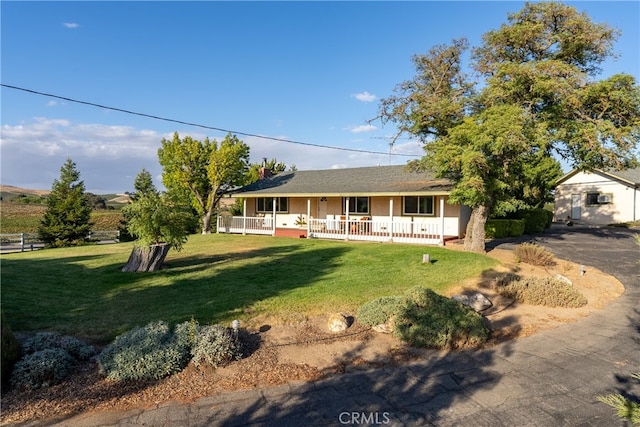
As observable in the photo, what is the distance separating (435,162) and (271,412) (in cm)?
1193

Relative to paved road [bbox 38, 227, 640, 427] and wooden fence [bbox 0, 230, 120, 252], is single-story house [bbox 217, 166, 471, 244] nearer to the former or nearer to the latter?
wooden fence [bbox 0, 230, 120, 252]

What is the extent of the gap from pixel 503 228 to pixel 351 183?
879 cm

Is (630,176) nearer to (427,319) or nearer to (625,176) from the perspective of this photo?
(625,176)

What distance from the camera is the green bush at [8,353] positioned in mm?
4506

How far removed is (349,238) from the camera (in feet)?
64.3

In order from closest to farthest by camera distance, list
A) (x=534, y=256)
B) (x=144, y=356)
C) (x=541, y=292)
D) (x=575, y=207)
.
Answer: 1. (x=144, y=356)
2. (x=541, y=292)
3. (x=534, y=256)
4. (x=575, y=207)

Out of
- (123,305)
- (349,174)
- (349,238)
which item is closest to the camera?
(123,305)

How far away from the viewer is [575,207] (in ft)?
103

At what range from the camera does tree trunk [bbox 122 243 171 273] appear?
35.1ft

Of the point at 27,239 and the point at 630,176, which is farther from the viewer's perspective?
the point at 630,176

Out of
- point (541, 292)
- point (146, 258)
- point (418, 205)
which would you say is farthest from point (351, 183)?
point (541, 292)

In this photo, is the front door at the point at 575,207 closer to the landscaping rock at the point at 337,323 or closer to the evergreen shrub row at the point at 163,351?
the landscaping rock at the point at 337,323

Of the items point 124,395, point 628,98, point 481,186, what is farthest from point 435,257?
point 124,395

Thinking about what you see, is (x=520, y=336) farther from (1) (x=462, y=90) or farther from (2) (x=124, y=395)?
(1) (x=462, y=90)
